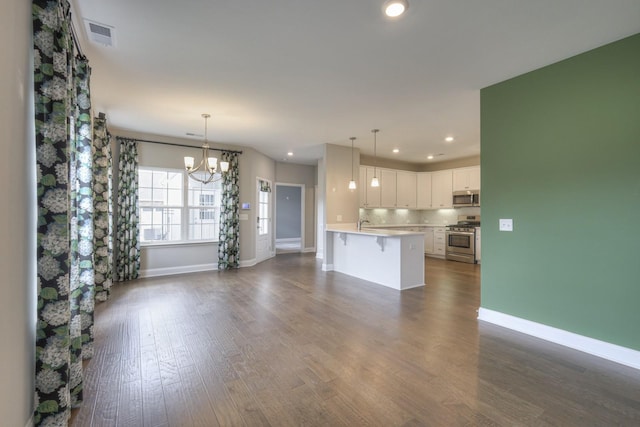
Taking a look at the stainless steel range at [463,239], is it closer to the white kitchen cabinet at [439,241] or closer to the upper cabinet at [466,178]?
the white kitchen cabinet at [439,241]

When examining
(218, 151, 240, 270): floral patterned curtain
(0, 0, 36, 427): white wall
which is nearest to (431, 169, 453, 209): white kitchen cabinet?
(218, 151, 240, 270): floral patterned curtain

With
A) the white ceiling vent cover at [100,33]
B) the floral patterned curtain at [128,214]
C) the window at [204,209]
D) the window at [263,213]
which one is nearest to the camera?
the white ceiling vent cover at [100,33]

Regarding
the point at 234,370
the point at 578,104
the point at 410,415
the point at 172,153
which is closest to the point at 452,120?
the point at 578,104

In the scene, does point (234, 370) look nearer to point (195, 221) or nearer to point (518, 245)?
point (518, 245)

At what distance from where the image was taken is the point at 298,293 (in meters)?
4.71

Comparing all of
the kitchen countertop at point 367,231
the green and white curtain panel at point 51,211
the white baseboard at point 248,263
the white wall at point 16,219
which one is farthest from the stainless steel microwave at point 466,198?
the white wall at point 16,219

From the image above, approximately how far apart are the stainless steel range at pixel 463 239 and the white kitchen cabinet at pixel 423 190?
3.66 ft

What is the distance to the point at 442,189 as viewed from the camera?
8609mm

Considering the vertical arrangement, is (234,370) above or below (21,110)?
below

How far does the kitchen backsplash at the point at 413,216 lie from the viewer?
27.8ft

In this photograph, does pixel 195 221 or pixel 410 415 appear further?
pixel 195 221

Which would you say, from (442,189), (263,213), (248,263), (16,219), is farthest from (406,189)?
(16,219)

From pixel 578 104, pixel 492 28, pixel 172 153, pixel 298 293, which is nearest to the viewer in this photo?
pixel 492 28

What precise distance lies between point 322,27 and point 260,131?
134 inches
